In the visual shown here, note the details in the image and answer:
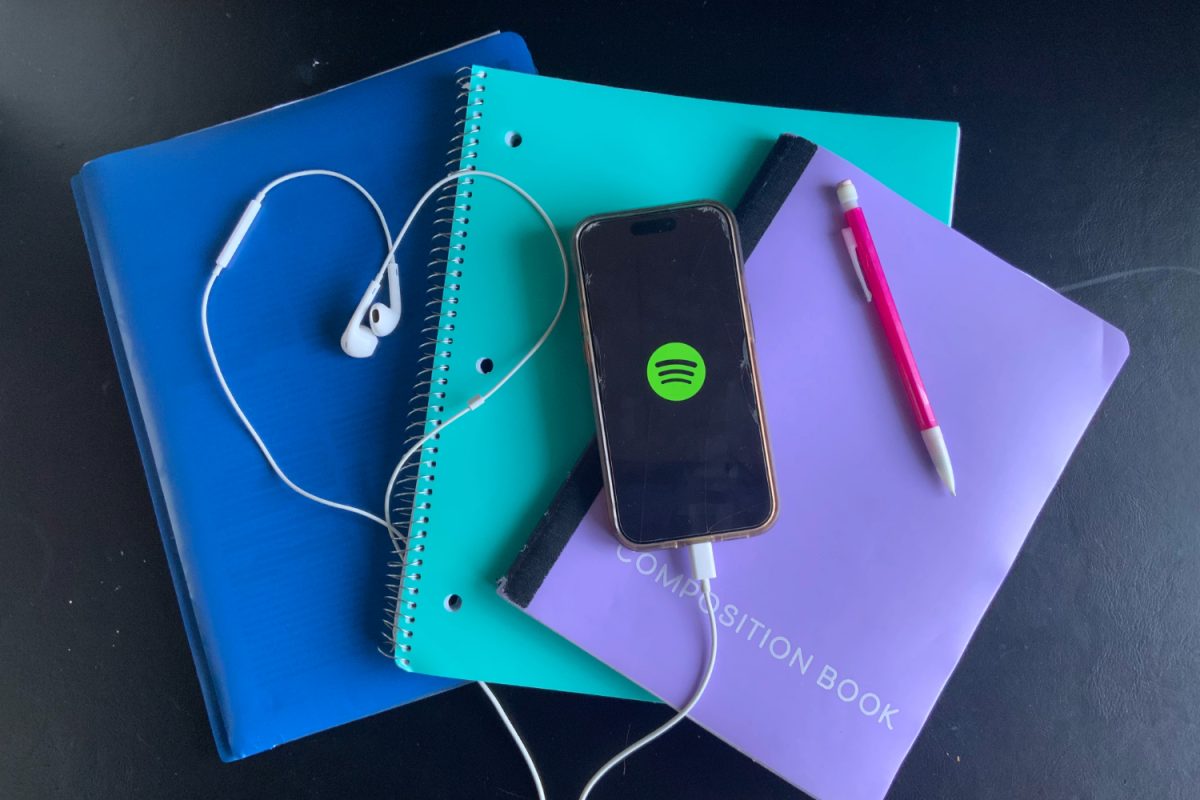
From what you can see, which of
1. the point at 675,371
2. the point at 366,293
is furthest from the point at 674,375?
the point at 366,293

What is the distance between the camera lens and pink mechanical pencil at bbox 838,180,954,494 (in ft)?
1.51

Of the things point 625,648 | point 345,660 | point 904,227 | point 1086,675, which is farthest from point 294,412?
point 1086,675

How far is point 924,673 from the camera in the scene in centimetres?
46

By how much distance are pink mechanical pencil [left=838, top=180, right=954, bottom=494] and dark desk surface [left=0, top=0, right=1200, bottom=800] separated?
12cm

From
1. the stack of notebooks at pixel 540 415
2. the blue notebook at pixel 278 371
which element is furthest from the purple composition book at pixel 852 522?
the blue notebook at pixel 278 371

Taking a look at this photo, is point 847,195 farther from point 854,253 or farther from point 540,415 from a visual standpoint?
point 540,415

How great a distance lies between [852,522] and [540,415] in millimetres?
211

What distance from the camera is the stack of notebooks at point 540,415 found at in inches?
18.1

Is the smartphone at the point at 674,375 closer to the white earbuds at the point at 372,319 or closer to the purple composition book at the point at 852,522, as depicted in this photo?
the purple composition book at the point at 852,522

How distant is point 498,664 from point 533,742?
71 mm

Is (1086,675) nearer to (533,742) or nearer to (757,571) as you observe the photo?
(757,571)

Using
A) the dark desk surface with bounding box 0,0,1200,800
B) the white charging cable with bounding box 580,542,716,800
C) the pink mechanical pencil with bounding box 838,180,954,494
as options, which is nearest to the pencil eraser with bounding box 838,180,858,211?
the pink mechanical pencil with bounding box 838,180,954,494

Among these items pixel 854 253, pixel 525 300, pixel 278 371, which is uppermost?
pixel 854 253

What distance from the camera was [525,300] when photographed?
1.60 feet
